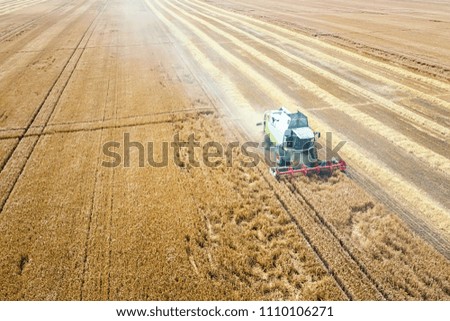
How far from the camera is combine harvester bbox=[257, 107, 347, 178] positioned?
480 inches

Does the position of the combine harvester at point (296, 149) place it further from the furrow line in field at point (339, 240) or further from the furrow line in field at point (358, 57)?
the furrow line in field at point (358, 57)

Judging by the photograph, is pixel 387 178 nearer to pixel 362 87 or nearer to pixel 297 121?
pixel 297 121

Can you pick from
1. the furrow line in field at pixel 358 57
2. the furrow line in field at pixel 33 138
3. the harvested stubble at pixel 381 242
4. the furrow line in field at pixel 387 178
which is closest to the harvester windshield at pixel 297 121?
the harvested stubble at pixel 381 242

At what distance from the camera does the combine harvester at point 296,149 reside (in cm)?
1220

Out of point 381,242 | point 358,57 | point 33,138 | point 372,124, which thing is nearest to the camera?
point 381,242

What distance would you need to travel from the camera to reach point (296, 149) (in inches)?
489

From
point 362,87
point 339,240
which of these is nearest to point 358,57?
point 362,87

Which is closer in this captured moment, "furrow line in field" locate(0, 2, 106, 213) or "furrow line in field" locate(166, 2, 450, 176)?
"furrow line in field" locate(0, 2, 106, 213)

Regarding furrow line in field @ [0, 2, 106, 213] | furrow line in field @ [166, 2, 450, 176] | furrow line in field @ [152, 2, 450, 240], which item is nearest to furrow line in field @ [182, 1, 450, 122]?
furrow line in field @ [166, 2, 450, 176]

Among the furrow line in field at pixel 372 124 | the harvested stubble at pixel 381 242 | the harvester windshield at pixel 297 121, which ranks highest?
the harvester windshield at pixel 297 121

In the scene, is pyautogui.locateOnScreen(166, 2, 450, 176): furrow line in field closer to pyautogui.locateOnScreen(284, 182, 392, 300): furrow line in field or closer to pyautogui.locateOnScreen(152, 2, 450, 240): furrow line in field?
pyautogui.locateOnScreen(152, 2, 450, 240): furrow line in field

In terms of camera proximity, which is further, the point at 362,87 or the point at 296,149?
the point at 362,87

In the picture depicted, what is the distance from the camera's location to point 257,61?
27.5 meters

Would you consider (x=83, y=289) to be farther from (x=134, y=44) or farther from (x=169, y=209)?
(x=134, y=44)
